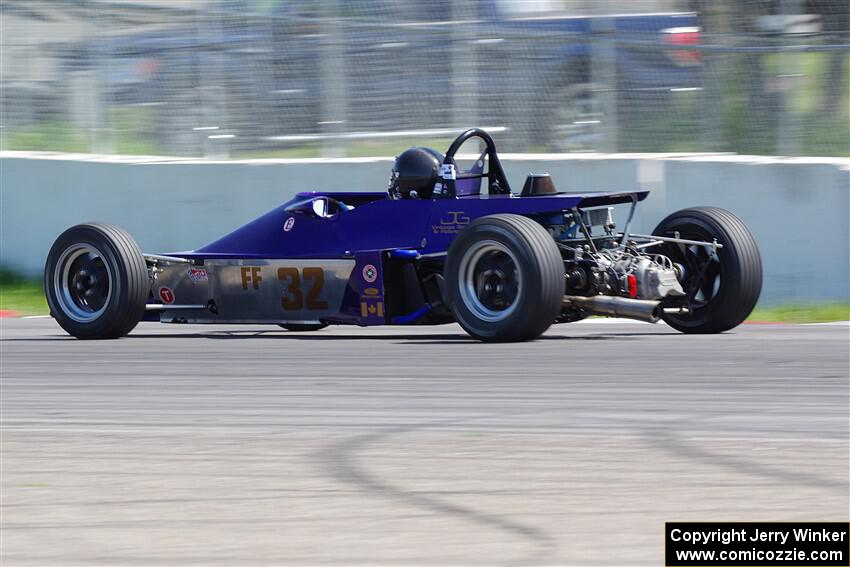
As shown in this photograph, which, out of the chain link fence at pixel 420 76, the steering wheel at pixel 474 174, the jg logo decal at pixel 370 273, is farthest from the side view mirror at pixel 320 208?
the chain link fence at pixel 420 76

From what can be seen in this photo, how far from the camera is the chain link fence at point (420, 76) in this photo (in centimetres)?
1371

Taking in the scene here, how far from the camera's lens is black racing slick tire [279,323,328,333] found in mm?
10852

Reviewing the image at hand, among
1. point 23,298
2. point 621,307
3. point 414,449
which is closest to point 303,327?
point 621,307

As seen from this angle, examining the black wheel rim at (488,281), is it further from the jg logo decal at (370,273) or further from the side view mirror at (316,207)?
the side view mirror at (316,207)

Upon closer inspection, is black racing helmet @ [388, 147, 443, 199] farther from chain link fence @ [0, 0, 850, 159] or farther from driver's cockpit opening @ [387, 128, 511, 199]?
chain link fence @ [0, 0, 850, 159]

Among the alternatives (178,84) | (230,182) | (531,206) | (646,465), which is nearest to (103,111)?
(178,84)

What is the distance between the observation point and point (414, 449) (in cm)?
634

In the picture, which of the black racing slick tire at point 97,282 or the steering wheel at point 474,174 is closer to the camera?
the steering wheel at point 474,174

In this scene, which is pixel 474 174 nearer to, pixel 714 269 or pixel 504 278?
pixel 504 278

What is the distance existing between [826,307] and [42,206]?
804cm

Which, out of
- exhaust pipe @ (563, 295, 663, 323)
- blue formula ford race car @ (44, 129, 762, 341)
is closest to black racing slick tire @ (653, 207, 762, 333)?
blue formula ford race car @ (44, 129, 762, 341)

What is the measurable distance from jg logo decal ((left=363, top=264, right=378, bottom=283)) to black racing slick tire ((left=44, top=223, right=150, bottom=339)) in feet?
5.73

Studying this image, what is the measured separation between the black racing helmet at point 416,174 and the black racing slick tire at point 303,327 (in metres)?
1.12

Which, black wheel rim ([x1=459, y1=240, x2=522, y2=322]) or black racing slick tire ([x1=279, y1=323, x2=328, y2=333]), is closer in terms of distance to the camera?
black wheel rim ([x1=459, y1=240, x2=522, y2=322])
